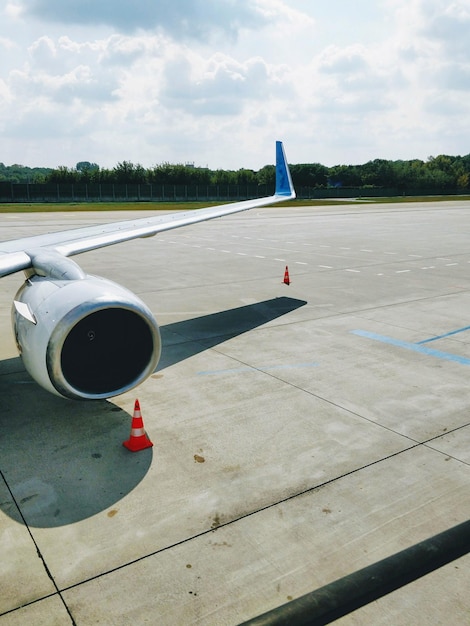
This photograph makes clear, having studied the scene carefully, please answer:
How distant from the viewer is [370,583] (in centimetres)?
502

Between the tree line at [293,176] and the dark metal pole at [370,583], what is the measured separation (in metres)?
113

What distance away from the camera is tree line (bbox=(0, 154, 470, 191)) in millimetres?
121625

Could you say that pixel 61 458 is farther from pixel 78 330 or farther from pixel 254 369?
pixel 254 369

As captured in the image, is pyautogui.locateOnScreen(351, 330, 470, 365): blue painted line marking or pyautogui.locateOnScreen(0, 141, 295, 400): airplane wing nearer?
pyautogui.locateOnScreen(0, 141, 295, 400): airplane wing

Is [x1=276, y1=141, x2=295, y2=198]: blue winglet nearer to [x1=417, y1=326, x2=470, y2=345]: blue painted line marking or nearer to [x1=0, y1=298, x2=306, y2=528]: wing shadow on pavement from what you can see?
[x1=417, y1=326, x2=470, y2=345]: blue painted line marking

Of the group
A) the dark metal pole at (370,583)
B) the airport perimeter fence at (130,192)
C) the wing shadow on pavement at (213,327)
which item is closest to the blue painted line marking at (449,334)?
the wing shadow on pavement at (213,327)

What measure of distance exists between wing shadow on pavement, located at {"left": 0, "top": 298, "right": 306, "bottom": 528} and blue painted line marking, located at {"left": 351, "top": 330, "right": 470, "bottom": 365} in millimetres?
5257

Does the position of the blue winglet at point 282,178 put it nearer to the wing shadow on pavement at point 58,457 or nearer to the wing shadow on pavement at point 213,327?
the wing shadow on pavement at point 213,327

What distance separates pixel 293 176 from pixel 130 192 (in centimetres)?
6997

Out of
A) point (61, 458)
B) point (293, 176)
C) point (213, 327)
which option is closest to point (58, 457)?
point (61, 458)

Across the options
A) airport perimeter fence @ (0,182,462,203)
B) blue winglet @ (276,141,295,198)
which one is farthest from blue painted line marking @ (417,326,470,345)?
airport perimeter fence @ (0,182,462,203)

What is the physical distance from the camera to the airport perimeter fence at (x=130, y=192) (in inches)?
3561

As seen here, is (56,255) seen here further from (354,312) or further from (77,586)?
(354,312)

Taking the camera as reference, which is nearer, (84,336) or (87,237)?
(84,336)
